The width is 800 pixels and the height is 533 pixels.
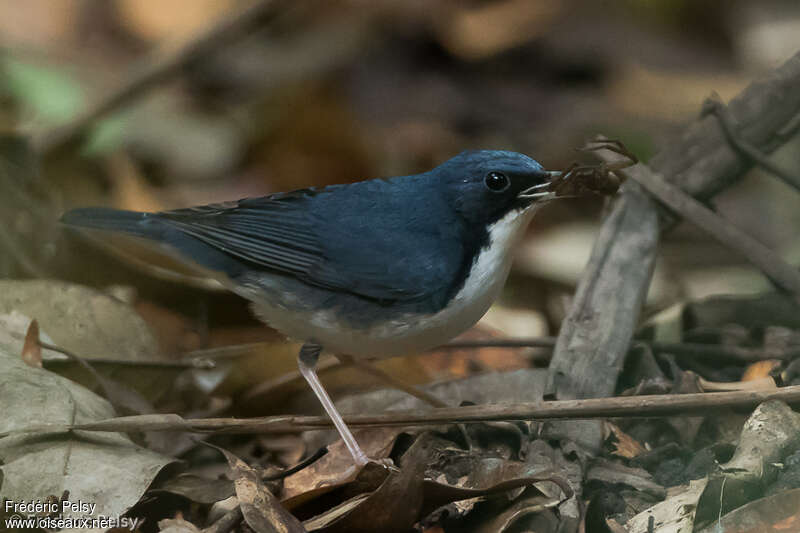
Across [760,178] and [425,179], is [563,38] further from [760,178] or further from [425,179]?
[425,179]

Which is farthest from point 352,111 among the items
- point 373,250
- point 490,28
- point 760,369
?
point 760,369

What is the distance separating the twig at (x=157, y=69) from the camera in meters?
7.15

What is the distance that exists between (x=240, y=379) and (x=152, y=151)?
12.3ft

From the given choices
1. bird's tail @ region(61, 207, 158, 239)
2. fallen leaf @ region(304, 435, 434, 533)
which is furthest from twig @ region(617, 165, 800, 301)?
bird's tail @ region(61, 207, 158, 239)

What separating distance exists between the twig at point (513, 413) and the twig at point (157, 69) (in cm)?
380

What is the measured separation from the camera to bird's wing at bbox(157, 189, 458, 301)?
418 cm

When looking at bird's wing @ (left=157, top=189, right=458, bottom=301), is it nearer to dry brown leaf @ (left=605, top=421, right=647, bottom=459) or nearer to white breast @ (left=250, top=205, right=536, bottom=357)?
white breast @ (left=250, top=205, right=536, bottom=357)

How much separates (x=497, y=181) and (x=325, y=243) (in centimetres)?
82

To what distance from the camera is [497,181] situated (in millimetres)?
4254

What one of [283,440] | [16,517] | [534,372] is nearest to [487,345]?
[534,372]

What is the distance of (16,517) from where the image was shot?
3428mm

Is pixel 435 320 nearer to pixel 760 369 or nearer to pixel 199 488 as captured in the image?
pixel 199 488

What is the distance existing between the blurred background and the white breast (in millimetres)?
1213

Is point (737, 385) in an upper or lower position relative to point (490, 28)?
lower
